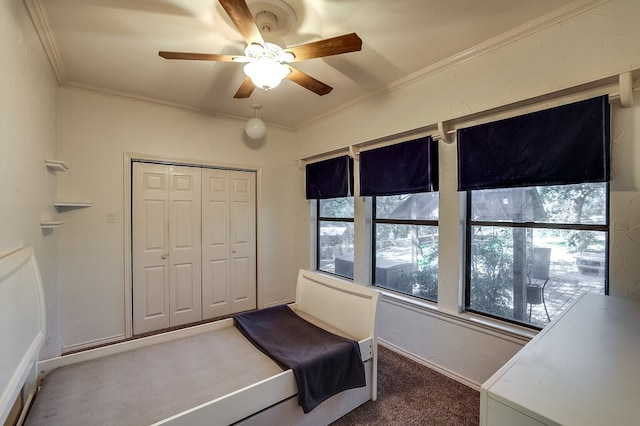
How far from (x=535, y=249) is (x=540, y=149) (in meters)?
0.71

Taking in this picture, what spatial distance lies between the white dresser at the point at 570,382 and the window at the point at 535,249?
865mm

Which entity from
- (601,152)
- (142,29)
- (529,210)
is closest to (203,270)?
(142,29)

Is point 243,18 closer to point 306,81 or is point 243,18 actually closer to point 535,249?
point 306,81

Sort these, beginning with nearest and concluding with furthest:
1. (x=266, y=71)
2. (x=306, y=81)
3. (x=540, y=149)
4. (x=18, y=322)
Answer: (x=18, y=322), (x=266, y=71), (x=540, y=149), (x=306, y=81)

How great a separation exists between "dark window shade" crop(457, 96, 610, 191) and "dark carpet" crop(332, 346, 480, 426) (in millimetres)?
1543

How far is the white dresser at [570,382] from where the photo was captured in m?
0.62

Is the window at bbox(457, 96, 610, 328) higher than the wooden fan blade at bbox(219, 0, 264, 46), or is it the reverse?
the wooden fan blade at bbox(219, 0, 264, 46)

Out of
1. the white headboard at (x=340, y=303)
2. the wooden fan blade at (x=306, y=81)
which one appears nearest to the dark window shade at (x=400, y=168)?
the wooden fan blade at (x=306, y=81)

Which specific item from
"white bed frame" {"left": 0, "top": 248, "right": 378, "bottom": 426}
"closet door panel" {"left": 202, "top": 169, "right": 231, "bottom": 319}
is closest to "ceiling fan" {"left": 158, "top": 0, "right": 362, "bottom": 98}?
"white bed frame" {"left": 0, "top": 248, "right": 378, "bottom": 426}

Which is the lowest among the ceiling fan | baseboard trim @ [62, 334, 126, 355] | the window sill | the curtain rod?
baseboard trim @ [62, 334, 126, 355]

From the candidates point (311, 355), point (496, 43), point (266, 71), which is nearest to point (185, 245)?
point (311, 355)

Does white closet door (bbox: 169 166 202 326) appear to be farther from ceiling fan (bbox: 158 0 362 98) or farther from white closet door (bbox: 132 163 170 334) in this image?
ceiling fan (bbox: 158 0 362 98)

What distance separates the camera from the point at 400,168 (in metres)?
2.66

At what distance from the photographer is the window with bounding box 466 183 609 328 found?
176cm
